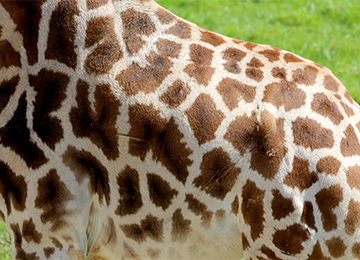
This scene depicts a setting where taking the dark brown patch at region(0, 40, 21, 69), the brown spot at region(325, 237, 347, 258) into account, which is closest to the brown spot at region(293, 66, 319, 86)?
the brown spot at region(325, 237, 347, 258)

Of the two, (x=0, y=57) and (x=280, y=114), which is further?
(x=0, y=57)

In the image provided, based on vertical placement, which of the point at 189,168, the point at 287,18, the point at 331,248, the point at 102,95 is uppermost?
the point at 102,95

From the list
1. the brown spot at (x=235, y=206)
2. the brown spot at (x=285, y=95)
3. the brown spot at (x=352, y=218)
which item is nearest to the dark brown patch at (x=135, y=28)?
the brown spot at (x=285, y=95)

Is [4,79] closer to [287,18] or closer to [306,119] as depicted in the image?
[306,119]

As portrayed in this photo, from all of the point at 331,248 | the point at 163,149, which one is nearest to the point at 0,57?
the point at 163,149

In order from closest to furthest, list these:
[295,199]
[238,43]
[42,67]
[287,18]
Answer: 1. [295,199]
2. [42,67]
3. [238,43]
4. [287,18]

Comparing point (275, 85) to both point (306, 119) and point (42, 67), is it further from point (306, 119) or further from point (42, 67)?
point (42, 67)

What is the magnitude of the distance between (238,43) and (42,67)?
1088 millimetres

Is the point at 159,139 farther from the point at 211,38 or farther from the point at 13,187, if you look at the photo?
the point at 13,187

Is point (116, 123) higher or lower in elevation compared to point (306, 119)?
lower

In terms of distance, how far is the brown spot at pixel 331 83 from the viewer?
2.59 m

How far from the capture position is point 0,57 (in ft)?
8.64

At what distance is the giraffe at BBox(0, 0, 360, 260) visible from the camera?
240 cm

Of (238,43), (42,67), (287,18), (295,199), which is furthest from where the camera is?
(287,18)
